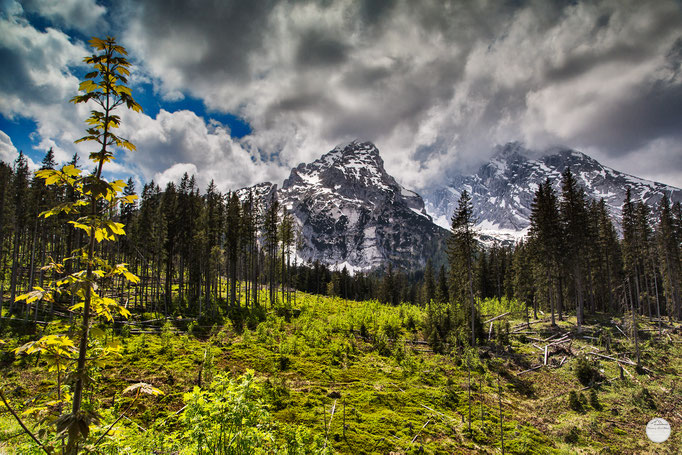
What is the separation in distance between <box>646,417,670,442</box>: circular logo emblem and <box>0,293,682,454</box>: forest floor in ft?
0.83

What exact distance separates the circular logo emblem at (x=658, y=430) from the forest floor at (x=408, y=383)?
0.25m

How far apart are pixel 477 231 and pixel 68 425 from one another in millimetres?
31033

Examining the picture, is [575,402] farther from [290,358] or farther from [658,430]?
[290,358]

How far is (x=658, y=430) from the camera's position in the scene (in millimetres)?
14461

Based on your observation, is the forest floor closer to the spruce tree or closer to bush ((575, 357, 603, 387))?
bush ((575, 357, 603, 387))

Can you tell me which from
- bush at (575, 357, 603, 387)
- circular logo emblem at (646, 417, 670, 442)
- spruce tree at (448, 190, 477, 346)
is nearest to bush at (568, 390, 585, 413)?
circular logo emblem at (646, 417, 670, 442)

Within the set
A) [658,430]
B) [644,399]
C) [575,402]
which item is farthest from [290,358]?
[644,399]

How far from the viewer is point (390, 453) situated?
10906 millimetres

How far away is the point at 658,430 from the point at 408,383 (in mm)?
11341

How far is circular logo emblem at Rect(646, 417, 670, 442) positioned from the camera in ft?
45.7

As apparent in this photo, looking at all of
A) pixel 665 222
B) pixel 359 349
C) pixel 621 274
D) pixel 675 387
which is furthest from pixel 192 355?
pixel 621 274

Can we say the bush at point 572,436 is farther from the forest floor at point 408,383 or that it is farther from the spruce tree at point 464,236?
the spruce tree at point 464,236

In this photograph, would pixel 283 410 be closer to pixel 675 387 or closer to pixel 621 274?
pixel 675 387

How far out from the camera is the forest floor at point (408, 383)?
12391 mm
